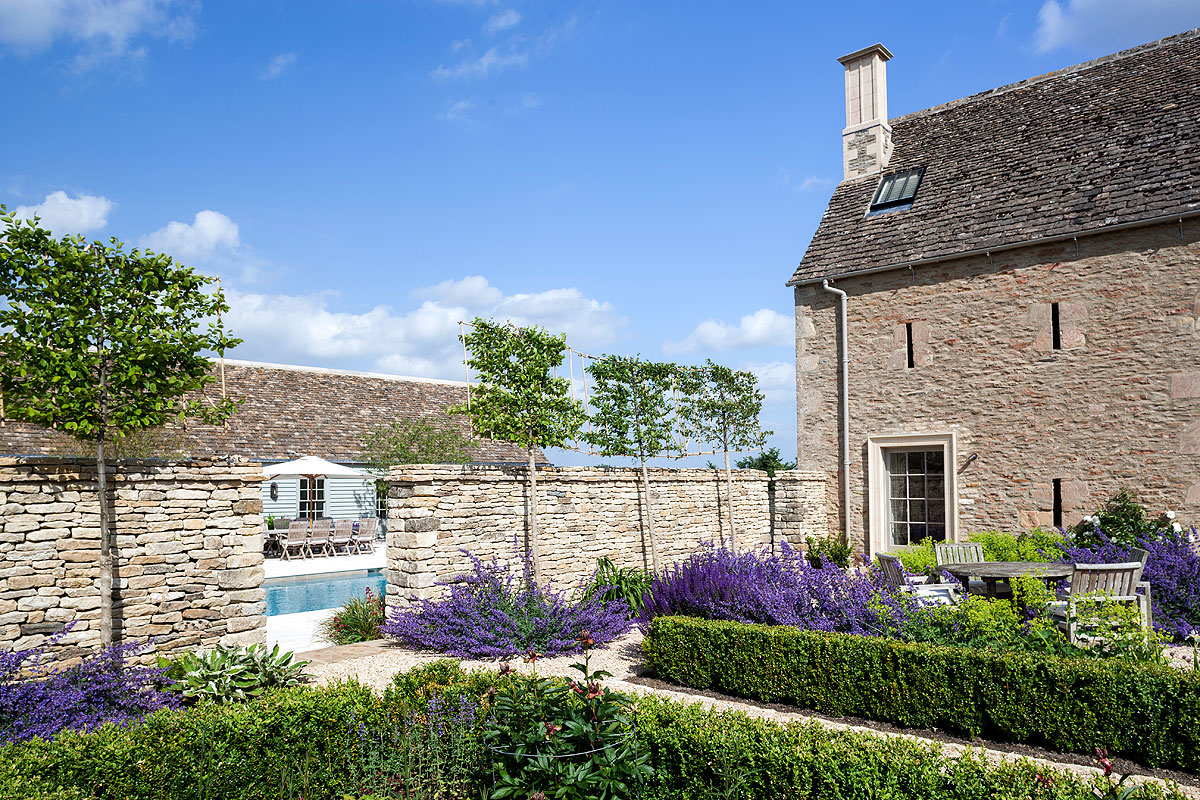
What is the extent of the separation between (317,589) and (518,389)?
818cm

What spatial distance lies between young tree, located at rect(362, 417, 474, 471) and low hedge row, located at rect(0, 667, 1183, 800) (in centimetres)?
1591

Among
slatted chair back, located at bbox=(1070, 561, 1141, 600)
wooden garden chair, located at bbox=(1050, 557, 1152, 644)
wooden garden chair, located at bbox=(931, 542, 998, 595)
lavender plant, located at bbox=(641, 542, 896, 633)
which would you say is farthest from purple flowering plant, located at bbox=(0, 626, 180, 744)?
wooden garden chair, located at bbox=(931, 542, 998, 595)

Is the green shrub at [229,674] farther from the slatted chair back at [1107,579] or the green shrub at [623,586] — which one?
the slatted chair back at [1107,579]

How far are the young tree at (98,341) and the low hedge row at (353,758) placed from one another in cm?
290

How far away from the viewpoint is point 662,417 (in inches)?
474

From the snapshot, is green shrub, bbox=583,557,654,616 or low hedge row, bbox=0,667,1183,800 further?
green shrub, bbox=583,557,654,616

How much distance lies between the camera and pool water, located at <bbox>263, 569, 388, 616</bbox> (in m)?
14.0

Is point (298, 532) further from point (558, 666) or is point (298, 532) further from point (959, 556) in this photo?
point (959, 556)

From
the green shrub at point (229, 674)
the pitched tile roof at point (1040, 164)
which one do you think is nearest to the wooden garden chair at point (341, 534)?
the pitched tile roof at point (1040, 164)

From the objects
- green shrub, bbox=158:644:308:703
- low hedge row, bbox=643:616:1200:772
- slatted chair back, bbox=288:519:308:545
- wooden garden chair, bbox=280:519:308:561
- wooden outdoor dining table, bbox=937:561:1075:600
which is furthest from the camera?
slatted chair back, bbox=288:519:308:545

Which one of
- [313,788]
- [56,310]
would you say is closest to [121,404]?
[56,310]

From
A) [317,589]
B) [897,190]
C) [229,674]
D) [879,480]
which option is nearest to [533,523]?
[229,674]

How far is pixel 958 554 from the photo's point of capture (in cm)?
1037

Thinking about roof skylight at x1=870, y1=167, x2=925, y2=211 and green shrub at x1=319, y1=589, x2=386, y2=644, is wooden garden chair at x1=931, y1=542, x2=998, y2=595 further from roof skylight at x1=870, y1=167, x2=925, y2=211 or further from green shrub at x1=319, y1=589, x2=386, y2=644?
green shrub at x1=319, y1=589, x2=386, y2=644
